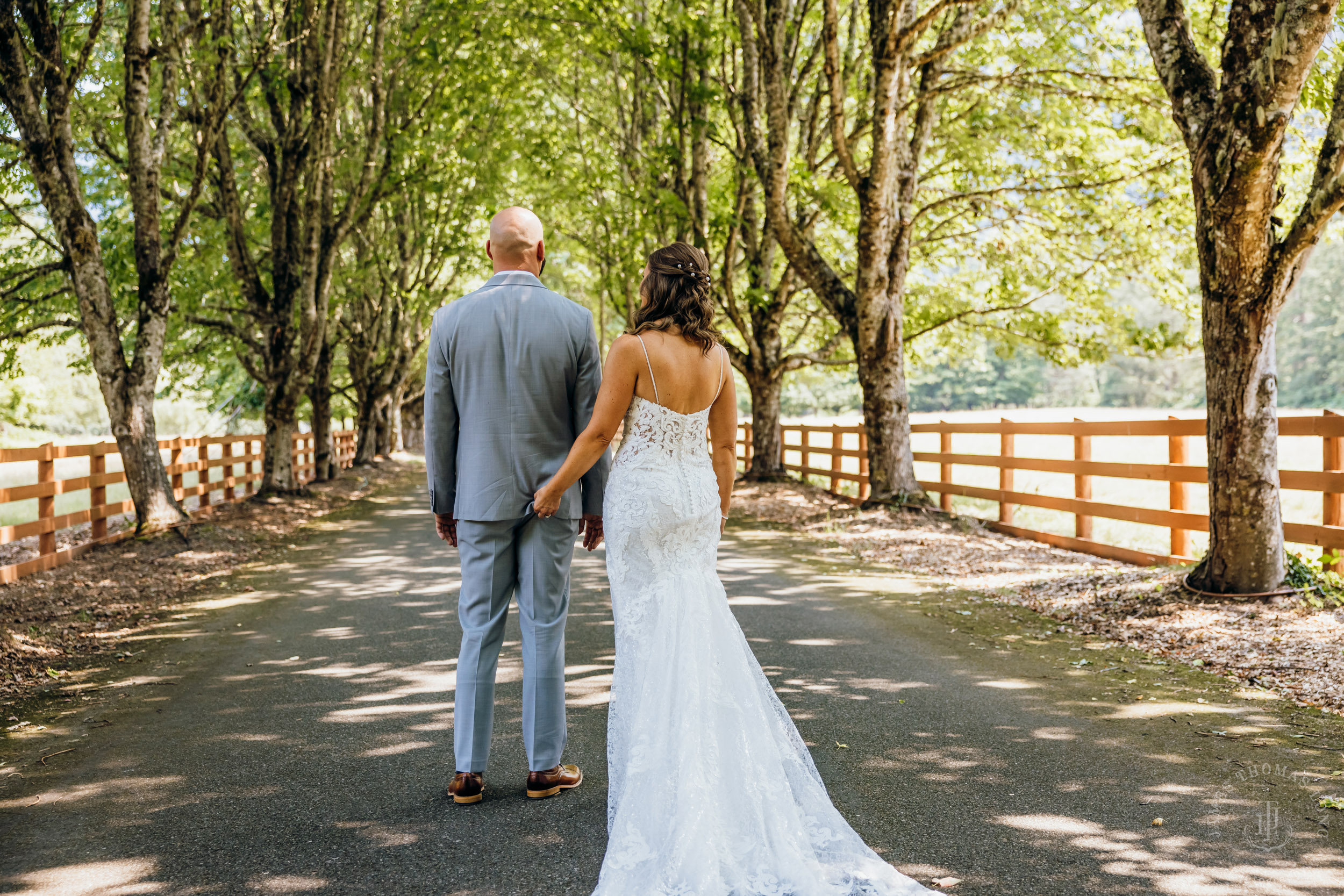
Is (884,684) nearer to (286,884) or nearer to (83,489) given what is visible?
(286,884)

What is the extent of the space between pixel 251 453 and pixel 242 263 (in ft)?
13.1

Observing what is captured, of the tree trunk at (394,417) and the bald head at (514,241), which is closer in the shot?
the bald head at (514,241)

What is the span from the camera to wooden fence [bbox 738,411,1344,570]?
7387mm

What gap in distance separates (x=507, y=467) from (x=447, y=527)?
46cm

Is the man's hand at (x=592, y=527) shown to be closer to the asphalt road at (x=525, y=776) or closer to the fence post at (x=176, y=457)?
the asphalt road at (x=525, y=776)

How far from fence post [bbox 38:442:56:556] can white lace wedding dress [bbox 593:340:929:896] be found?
25.5 feet

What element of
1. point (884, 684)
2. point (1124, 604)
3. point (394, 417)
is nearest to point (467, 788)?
point (884, 684)

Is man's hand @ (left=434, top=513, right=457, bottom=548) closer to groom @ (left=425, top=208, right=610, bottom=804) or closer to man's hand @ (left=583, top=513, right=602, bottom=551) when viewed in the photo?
groom @ (left=425, top=208, right=610, bottom=804)

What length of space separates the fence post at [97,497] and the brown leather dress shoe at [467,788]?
8.39 m

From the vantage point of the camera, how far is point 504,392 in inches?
155

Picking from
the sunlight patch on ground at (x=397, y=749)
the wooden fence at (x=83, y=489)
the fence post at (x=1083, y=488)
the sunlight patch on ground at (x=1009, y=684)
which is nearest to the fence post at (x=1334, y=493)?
the fence post at (x=1083, y=488)

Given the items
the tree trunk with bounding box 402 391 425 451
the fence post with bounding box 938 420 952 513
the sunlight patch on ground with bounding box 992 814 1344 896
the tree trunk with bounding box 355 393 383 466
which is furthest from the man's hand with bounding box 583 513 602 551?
the tree trunk with bounding box 402 391 425 451

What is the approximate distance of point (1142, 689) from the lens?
5402 millimetres

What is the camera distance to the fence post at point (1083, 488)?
33.9ft
